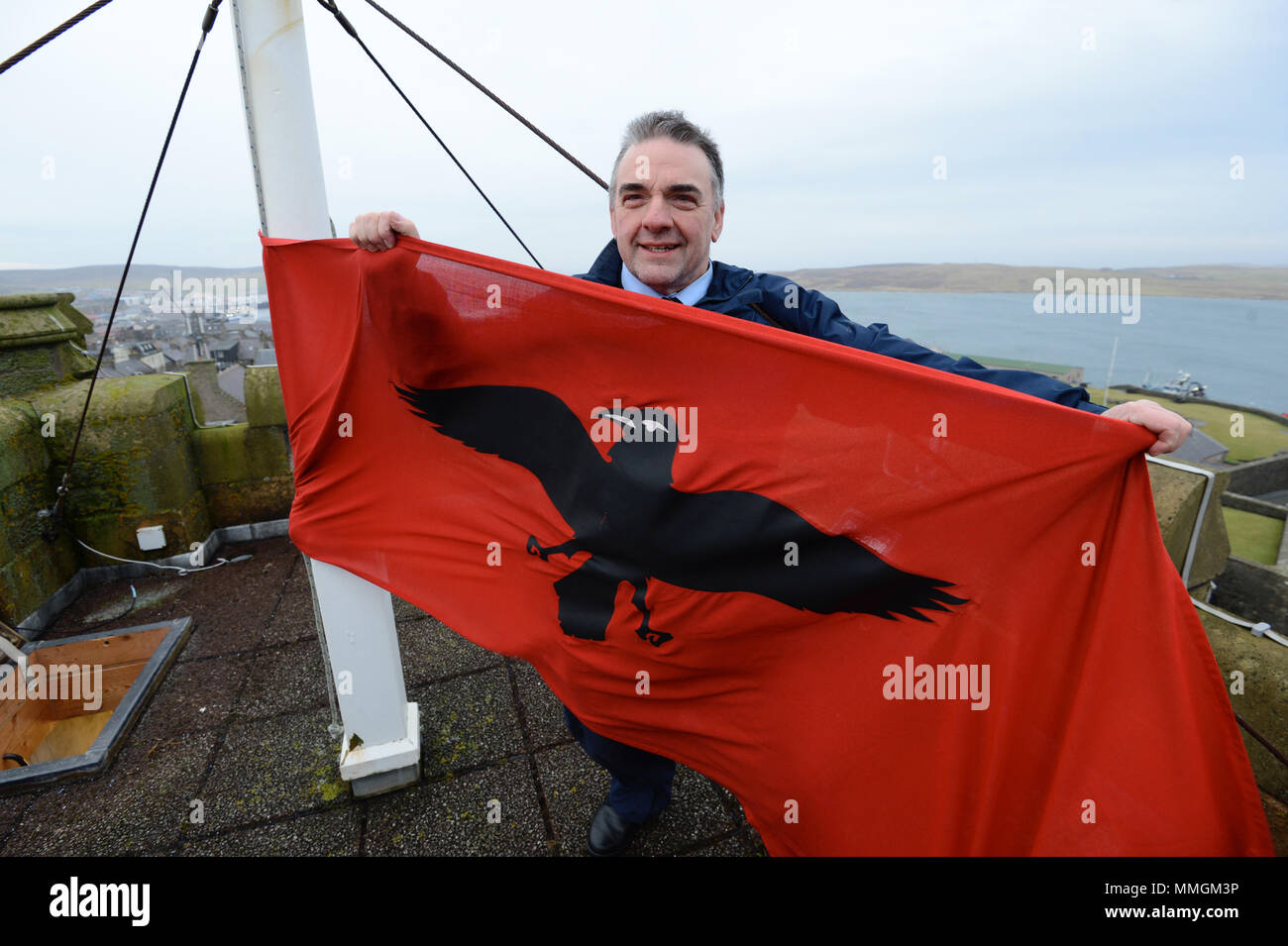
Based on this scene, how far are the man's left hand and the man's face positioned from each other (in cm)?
163

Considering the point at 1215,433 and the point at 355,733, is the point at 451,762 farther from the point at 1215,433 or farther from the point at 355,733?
the point at 1215,433

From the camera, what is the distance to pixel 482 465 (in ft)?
9.38

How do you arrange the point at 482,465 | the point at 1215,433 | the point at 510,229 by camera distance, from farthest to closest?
the point at 1215,433
the point at 510,229
the point at 482,465

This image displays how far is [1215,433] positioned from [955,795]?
23.2 metres

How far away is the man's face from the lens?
2.46 meters

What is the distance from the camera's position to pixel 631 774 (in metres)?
3.08

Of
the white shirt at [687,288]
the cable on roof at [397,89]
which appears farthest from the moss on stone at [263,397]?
the white shirt at [687,288]

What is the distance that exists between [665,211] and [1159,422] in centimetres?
183

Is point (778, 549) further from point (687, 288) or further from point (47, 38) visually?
point (47, 38)

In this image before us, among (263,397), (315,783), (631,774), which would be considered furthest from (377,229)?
(263,397)

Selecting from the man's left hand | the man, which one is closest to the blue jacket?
the man

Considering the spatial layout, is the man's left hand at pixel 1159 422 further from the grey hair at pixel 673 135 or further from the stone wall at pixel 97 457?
the stone wall at pixel 97 457

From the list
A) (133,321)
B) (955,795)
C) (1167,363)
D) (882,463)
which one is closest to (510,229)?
(882,463)

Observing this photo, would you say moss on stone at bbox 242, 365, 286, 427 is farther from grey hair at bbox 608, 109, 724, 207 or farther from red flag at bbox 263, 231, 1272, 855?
grey hair at bbox 608, 109, 724, 207
